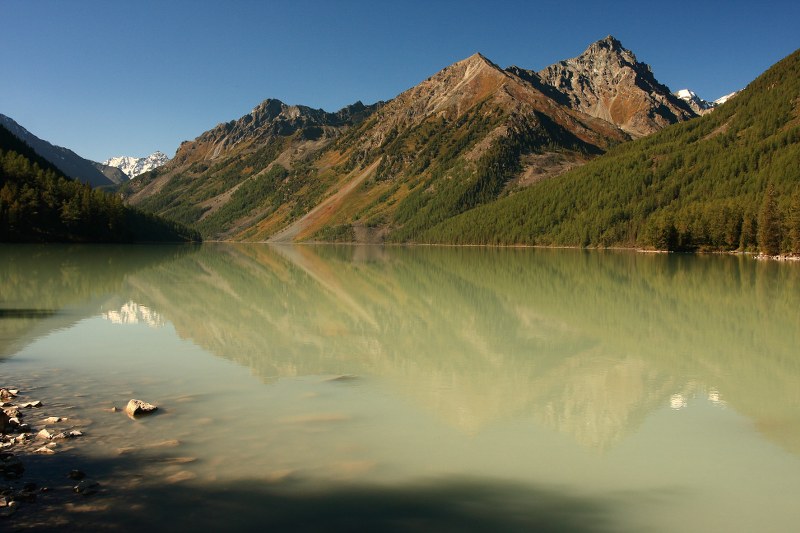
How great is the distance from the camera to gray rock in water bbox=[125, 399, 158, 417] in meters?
12.3

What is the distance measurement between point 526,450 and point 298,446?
4.46 m

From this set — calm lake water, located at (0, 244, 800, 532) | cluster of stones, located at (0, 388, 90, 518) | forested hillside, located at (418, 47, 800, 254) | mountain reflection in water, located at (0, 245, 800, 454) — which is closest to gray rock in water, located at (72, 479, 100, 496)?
cluster of stones, located at (0, 388, 90, 518)

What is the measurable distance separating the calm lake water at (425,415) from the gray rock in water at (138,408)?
354mm

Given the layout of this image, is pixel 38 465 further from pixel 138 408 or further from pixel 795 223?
pixel 795 223

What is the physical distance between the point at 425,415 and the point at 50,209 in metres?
127

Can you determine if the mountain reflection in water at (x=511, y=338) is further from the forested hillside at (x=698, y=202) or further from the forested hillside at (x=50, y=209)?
the forested hillside at (x=698, y=202)

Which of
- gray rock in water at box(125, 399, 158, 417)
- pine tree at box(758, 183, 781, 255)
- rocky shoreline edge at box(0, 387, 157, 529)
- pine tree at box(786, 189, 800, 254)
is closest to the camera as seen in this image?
rocky shoreline edge at box(0, 387, 157, 529)

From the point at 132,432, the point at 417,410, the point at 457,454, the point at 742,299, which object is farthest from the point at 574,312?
the point at 132,432

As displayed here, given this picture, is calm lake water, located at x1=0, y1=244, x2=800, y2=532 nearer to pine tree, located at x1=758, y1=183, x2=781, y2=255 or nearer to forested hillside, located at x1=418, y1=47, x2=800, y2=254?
pine tree, located at x1=758, y1=183, x2=781, y2=255

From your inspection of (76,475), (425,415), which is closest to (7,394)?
(76,475)

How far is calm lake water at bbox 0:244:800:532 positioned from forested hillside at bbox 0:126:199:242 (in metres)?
94.8

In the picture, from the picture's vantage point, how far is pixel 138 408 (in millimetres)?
12336

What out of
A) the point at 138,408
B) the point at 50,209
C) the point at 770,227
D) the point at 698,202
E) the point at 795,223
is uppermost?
the point at 698,202

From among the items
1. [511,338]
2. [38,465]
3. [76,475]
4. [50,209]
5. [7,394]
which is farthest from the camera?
[50,209]
